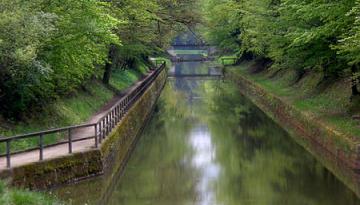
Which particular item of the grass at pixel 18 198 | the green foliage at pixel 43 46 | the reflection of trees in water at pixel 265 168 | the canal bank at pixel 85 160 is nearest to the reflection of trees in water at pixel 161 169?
the canal bank at pixel 85 160

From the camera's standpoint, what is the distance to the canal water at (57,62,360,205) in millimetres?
18219

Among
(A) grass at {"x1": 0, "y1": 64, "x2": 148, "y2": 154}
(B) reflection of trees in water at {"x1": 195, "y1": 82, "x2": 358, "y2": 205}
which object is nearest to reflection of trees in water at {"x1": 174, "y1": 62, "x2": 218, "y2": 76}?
(A) grass at {"x1": 0, "y1": 64, "x2": 148, "y2": 154}

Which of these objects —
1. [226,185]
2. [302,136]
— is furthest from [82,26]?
[302,136]

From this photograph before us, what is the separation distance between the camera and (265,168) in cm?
2336

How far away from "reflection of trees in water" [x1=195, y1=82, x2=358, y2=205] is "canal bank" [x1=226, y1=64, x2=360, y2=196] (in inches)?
16.6

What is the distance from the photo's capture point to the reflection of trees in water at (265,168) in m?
18.6

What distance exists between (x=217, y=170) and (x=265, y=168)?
1.98m

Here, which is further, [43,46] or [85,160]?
[43,46]

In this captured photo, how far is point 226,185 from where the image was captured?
2019 centimetres

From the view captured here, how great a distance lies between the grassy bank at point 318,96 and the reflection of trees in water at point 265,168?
5.90ft

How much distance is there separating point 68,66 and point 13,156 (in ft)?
19.5

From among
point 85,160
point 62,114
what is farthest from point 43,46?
point 85,160

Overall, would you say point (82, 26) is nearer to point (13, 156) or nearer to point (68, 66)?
point (68, 66)

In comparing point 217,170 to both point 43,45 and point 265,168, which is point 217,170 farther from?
point 43,45
